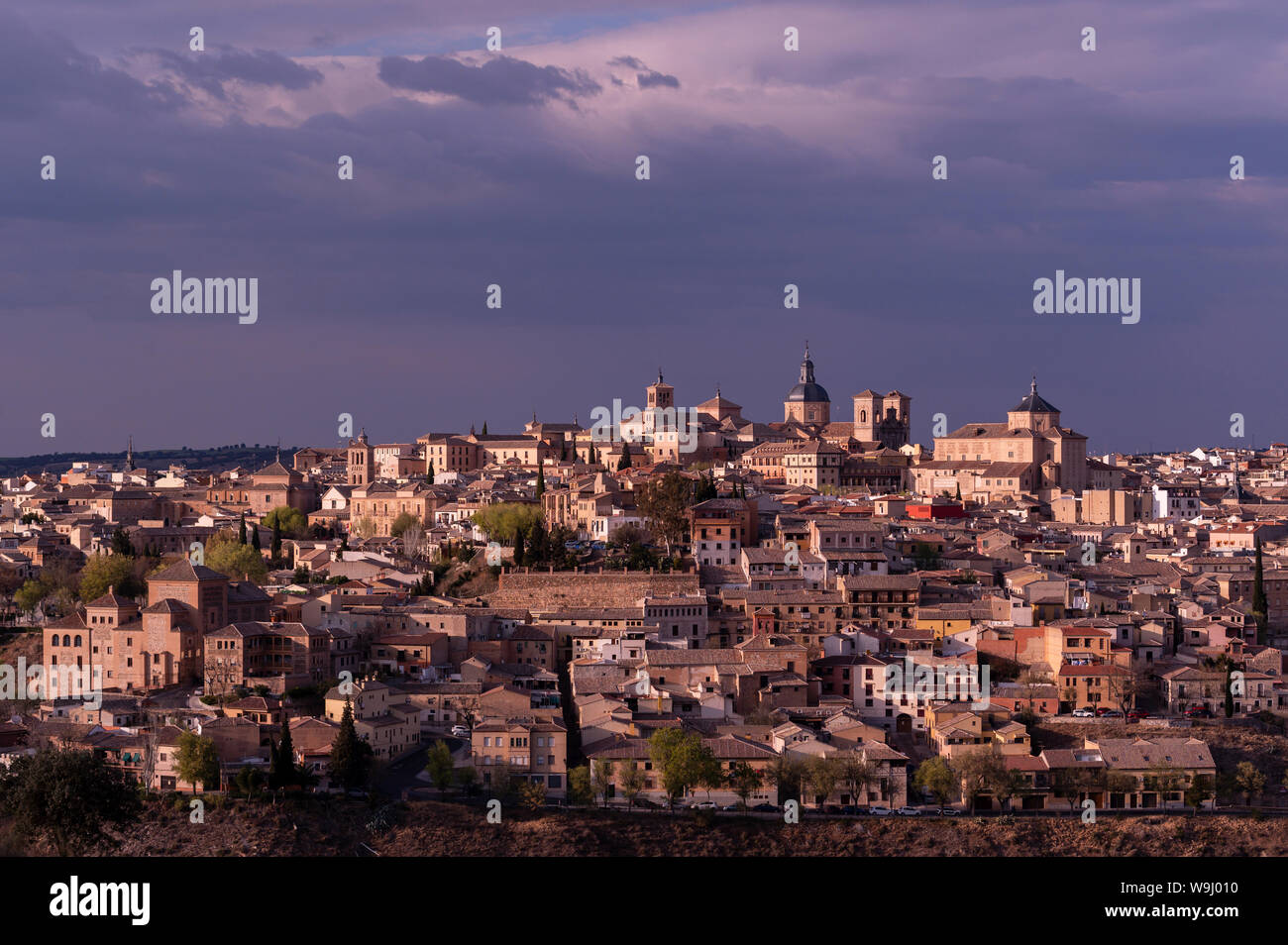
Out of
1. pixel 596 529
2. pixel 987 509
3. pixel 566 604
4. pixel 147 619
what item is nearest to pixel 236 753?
pixel 147 619

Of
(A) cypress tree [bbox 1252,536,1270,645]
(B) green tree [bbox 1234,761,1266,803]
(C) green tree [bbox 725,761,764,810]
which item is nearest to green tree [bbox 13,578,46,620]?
(C) green tree [bbox 725,761,764,810]

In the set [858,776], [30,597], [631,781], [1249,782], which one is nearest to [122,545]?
[30,597]

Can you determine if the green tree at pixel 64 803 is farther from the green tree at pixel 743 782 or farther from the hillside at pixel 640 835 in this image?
the green tree at pixel 743 782

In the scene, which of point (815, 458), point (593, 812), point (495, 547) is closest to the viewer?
point (593, 812)

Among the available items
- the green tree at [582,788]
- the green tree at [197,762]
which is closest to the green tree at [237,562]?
the green tree at [197,762]

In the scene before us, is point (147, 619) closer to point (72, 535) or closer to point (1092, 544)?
point (72, 535)

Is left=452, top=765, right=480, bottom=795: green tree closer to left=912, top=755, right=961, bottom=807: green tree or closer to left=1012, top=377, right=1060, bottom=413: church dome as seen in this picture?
left=912, top=755, right=961, bottom=807: green tree
